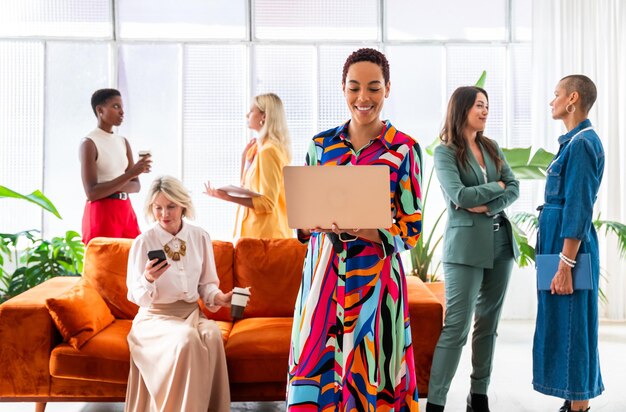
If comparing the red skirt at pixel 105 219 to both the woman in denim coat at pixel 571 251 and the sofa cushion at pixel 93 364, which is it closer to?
the sofa cushion at pixel 93 364

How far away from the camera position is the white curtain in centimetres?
619

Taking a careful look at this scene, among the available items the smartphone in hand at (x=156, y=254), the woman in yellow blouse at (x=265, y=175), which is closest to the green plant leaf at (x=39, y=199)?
the woman in yellow blouse at (x=265, y=175)

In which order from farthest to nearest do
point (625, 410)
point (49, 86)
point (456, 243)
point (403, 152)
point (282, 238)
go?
point (49, 86), point (282, 238), point (625, 410), point (456, 243), point (403, 152)

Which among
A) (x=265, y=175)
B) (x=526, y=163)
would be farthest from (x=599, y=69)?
(x=265, y=175)

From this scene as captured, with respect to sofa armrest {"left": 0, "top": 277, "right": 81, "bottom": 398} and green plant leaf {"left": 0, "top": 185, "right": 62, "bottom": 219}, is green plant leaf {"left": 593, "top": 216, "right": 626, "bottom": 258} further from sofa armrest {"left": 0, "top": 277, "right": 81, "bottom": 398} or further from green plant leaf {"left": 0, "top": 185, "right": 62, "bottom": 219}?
sofa armrest {"left": 0, "top": 277, "right": 81, "bottom": 398}

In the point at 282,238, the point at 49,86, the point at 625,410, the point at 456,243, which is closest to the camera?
the point at 456,243

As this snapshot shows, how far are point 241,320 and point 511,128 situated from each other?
11.3ft

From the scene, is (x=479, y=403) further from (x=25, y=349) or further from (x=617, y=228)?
(x=617, y=228)

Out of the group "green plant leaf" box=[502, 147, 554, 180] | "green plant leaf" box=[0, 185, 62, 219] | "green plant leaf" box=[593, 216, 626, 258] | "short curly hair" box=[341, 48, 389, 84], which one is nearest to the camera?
"short curly hair" box=[341, 48, 389, 84]

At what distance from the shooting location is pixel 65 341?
11.3 feet

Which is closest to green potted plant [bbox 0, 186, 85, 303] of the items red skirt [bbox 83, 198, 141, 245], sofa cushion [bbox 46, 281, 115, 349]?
red skirt [bbox 83, 198, 141, 245]

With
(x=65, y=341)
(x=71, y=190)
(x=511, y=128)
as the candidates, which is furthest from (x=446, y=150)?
(x=71, y=190)

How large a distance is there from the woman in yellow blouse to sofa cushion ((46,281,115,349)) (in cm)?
98

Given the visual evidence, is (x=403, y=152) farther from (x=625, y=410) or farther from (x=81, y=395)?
(x=625, y=410)
